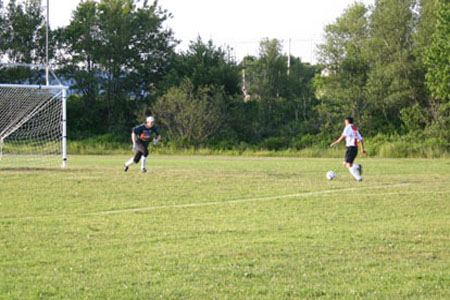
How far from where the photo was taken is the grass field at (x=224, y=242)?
7121 mm

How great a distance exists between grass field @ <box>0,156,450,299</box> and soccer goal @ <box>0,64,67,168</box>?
12523 mm

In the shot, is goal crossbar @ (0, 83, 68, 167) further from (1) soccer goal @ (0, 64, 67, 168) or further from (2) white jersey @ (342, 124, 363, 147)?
(2) white jersey @ (342, 124, 363, 147)

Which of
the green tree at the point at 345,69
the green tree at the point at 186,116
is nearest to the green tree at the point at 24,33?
the green tree at the point at 186,116

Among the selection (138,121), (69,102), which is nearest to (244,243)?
(138,121)

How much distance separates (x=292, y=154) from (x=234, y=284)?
35419 mm

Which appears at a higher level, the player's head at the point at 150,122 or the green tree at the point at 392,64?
the green tree at the point at 392,64

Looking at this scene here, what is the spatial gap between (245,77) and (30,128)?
17.8 m

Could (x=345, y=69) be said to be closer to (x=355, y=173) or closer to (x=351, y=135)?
(x=351, y=135)

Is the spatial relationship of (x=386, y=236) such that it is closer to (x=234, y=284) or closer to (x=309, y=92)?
(x=234, y=284)

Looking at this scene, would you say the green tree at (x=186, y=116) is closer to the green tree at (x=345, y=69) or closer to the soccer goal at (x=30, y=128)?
the soccer goal at (x=30, y=128)

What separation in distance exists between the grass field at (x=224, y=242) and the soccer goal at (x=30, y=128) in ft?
41.1

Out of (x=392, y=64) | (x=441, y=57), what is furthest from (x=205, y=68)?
(x=441, y=57)

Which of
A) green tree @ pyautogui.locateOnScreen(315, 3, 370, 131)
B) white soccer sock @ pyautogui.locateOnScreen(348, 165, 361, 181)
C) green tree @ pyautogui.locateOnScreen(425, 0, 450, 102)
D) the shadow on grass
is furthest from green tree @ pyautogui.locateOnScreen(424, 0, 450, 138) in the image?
the shadow on grass

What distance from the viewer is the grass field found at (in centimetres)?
712
